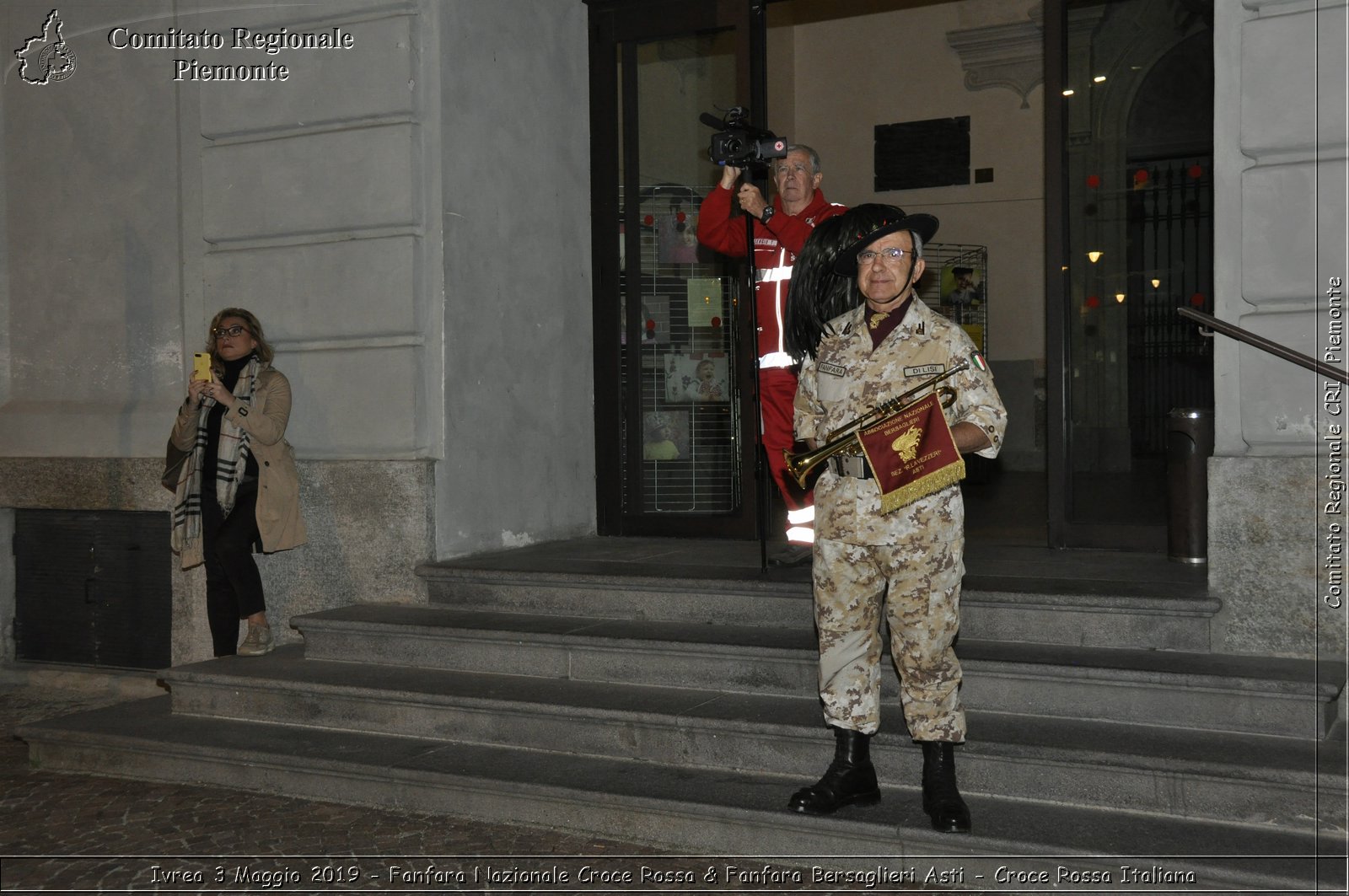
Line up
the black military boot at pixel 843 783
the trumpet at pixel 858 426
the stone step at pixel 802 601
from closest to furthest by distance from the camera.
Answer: the trumpet at pixel 858 426
the black military boot at pixel 843 783
the stone step at pixel 802 601

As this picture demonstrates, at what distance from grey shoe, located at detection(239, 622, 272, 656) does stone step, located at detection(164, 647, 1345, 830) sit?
0.18 m

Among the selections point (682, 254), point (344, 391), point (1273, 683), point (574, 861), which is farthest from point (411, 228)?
point (1273, 683)

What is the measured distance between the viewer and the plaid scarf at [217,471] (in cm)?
704

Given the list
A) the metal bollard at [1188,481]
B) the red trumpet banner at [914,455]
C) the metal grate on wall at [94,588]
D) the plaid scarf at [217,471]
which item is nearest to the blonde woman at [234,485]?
the plaid scarf at [217,471]

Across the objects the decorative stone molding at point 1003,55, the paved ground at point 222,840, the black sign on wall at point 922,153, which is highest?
the decorative stone molding at point 1003,55

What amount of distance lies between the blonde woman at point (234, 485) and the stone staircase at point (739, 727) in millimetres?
442

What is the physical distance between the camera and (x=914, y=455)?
4.27 metres

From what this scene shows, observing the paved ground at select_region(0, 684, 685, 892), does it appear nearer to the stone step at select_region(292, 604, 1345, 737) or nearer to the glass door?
the stone step at select_region(292, 604, 1345, 737)

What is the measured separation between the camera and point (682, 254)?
27.3 feet

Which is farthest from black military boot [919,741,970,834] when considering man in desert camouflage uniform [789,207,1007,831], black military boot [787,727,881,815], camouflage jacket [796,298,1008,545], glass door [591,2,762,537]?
glass door [591,2,762,537]

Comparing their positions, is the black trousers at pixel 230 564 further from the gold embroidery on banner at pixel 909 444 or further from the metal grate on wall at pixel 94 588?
the gold embroidery on banner at pixel 909 444

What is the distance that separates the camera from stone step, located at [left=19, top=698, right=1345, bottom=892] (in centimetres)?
421

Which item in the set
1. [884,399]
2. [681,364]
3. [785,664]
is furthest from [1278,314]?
[681,364]

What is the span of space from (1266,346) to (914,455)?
64.5 inches
